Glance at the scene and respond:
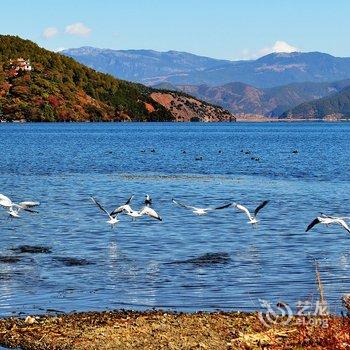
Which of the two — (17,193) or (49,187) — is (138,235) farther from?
(49,187)

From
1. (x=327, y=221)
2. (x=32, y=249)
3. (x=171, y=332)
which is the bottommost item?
(x=32, y=249)

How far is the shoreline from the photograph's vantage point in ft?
49.6

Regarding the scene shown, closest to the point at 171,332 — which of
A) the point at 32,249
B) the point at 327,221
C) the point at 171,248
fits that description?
the point at 327,221

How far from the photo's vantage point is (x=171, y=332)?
53.5 feet

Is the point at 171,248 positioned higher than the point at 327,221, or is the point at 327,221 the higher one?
the point at 327,221

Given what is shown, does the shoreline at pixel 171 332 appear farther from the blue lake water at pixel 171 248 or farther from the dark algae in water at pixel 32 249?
the dark algae in water at pixel 32 249

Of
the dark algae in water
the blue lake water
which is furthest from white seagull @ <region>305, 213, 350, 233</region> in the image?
the dark algae in water

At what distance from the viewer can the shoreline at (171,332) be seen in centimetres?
1511

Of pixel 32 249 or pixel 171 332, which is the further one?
pixel 32 249

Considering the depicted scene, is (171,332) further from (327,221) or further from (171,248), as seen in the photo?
(171,248)

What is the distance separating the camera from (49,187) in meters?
55.7

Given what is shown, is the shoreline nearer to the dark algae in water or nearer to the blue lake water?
the blue lake water

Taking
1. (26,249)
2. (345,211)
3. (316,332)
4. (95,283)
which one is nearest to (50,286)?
(95,283)

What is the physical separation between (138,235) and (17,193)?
21.2 m
